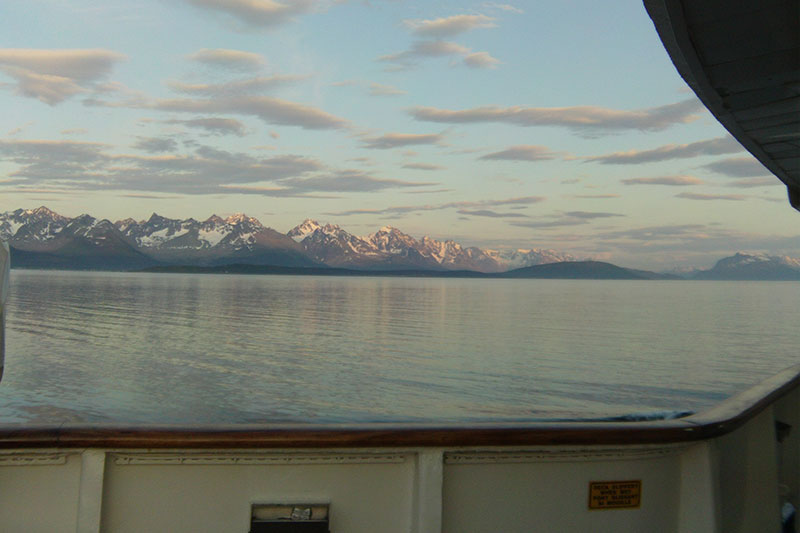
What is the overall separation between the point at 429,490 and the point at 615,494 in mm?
975

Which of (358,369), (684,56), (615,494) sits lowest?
(358,369)

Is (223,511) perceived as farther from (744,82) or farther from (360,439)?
(744,82)

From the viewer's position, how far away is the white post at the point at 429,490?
2820mm

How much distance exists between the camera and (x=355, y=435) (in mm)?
2707

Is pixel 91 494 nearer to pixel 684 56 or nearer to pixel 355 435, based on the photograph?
pixel 355 435

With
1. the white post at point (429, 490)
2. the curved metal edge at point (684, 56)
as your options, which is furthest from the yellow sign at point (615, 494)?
the curved metal edge at point (684, 56)

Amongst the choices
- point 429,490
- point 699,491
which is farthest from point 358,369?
point 429,490

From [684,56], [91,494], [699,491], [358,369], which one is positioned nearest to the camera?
[91,494]

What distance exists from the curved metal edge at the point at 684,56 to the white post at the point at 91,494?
117 inches

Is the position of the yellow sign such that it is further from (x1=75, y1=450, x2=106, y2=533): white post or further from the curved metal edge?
(x1=75, y1=450, x2=106, y2=533): white post

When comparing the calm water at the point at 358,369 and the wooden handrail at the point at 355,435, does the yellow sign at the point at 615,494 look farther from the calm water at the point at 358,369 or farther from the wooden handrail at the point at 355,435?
the calm water at the point at 358,369

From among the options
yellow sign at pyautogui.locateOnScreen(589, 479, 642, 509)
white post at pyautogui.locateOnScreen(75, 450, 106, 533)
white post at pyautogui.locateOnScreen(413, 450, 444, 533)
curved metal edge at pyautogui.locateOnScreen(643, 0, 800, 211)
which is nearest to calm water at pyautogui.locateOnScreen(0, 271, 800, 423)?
white post at pyautogui.locateOnScreen(75, 450, 106, 533)

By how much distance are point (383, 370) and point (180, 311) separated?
122 ft

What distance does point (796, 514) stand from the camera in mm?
4035
